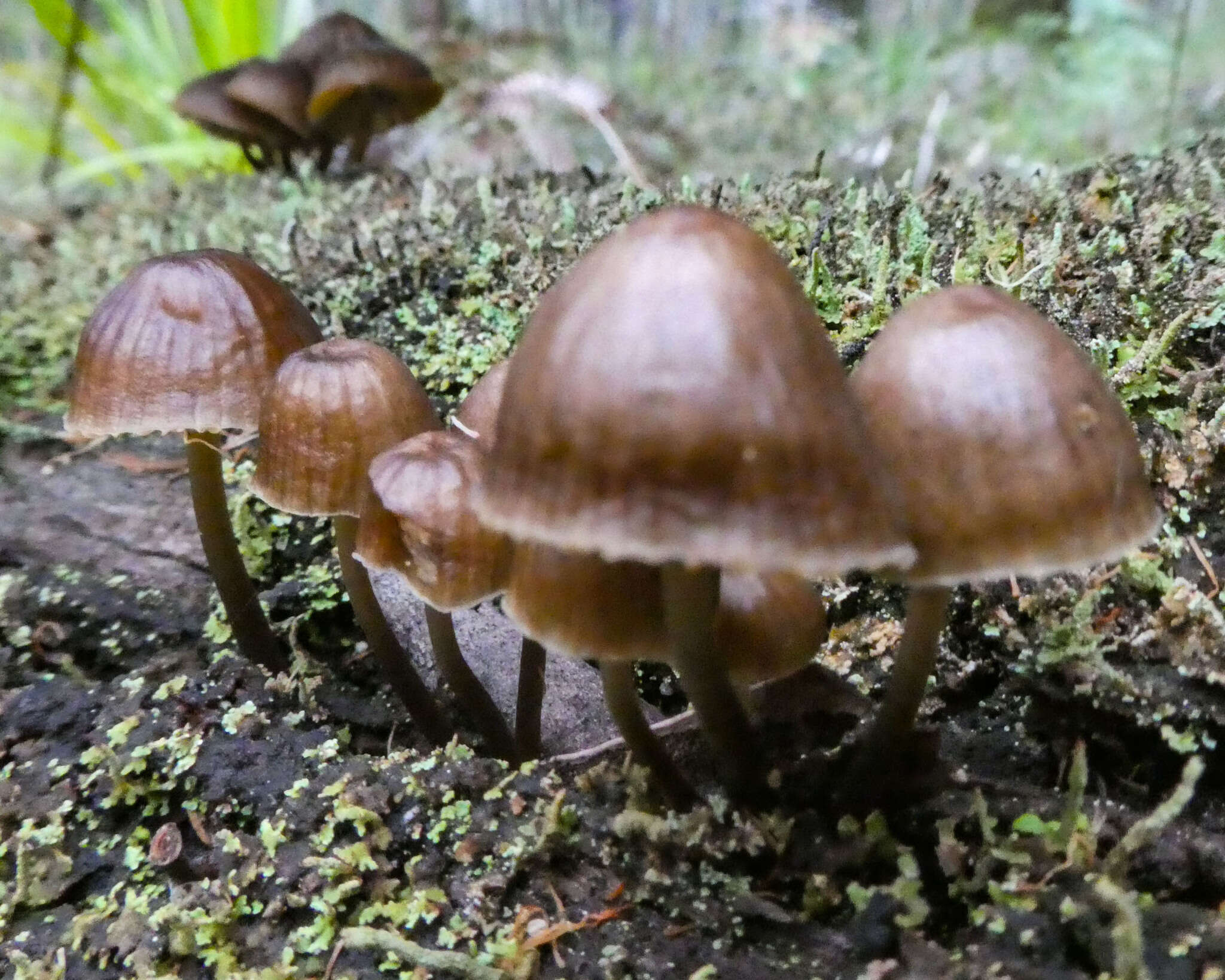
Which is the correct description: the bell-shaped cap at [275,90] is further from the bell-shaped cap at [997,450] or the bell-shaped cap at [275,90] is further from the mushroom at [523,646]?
the bell-shaped cap at [997,450]

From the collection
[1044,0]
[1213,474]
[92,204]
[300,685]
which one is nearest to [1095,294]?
[1213,474]

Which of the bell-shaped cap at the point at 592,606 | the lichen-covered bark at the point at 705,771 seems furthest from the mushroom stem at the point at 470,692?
the bell-shaped cap at the point at 592,606

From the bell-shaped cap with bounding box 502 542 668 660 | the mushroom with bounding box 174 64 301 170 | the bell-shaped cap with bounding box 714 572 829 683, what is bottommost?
the bell-shaped cap with bounding box 714 572 829 683

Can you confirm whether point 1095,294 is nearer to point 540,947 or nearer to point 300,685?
point 540,947

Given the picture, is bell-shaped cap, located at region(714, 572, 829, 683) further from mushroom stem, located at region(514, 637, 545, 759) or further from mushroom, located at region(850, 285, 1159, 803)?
mushroom stem, located at region(514, 637, 545, 759)

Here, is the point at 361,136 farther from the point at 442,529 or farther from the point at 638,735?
the point at 638,735

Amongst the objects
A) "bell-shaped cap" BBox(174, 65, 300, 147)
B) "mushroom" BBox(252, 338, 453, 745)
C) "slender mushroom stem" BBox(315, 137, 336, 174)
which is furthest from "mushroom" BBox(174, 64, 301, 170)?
"mushroom" BBox(252, 338, 453, 745)

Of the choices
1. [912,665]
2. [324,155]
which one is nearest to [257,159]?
[324,155]
